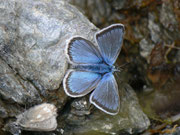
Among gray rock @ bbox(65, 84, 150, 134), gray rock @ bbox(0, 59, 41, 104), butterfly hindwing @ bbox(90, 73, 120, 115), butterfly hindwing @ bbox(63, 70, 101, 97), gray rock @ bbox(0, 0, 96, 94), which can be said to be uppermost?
gray rock @ bbox(0, 0, 96, 94)

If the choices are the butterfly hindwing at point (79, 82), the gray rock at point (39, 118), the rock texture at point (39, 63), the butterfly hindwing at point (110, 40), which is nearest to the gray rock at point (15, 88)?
the rock texture at point (39, 63)

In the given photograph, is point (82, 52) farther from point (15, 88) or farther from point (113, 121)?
point (113, 121)

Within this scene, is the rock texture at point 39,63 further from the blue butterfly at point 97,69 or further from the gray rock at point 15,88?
the blue butterfly at point 97,69

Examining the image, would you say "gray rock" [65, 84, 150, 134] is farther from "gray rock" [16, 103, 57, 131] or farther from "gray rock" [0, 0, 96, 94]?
"gray rock" [0, 0, 96, 94]

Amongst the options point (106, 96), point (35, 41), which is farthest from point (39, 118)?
point (35, 41)

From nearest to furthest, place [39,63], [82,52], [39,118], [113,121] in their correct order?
[39,118]
[39,63]
[82,52]
[113,121]

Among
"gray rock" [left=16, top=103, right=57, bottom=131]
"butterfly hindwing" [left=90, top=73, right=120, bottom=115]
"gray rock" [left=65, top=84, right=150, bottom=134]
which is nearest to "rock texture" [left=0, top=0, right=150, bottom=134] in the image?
"gray rock" [left=65, top=84, right=150, bottom=134]
